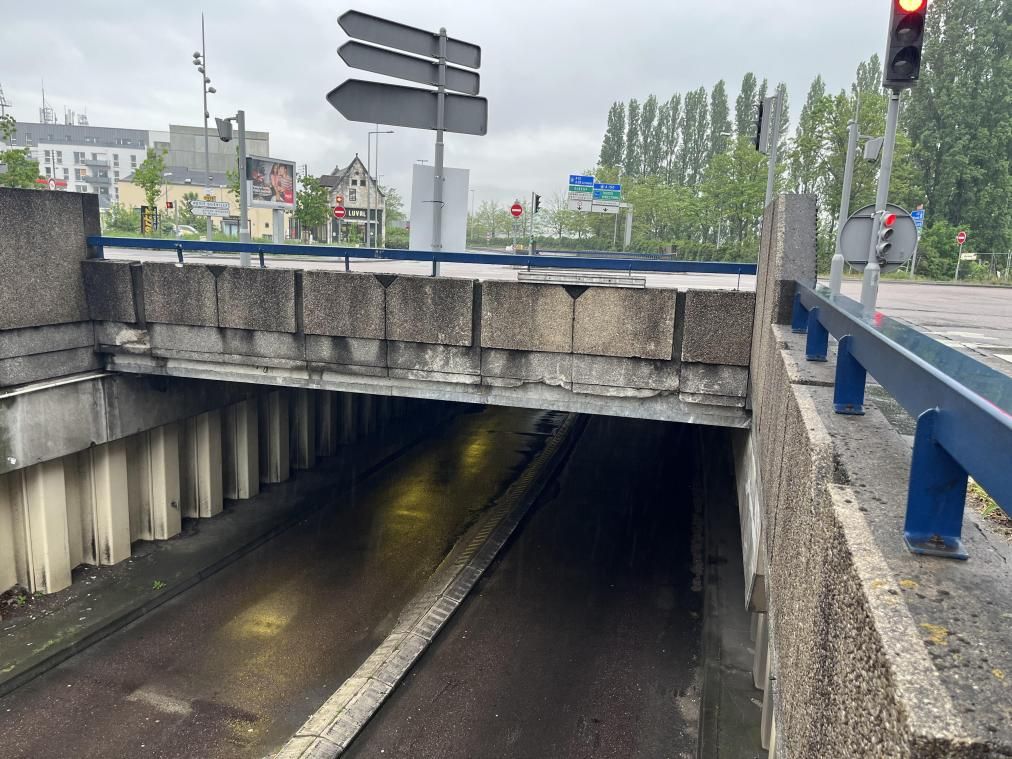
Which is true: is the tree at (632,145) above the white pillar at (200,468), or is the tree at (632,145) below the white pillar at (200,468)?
above

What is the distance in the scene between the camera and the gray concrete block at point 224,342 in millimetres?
9469

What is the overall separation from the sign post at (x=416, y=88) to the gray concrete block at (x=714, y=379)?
3425 mm

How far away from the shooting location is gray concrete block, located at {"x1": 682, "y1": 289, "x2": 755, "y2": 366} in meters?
7.80

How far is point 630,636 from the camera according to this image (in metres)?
9.34

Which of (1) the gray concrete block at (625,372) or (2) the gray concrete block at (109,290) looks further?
(2) the gray concrete block at (109,290)

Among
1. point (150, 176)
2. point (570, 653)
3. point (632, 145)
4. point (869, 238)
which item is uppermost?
point (632, 145)

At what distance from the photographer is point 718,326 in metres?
7.91

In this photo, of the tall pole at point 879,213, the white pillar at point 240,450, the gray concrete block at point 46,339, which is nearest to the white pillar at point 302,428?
the white pillar at point 240,450

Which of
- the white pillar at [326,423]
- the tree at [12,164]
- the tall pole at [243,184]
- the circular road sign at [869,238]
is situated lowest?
the white pillar at [326,423]

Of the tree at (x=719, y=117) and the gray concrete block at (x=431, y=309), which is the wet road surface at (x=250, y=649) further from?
the tree at (x=719, y=117)

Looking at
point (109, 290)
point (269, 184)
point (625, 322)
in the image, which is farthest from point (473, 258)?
point (269, 184)

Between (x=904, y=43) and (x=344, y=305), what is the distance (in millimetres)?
6716

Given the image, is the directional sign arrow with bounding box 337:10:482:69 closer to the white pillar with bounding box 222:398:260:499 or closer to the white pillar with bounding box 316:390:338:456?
the white pillar with bounding box 222:398:260:499

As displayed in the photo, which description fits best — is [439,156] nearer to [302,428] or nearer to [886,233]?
[886,233]
